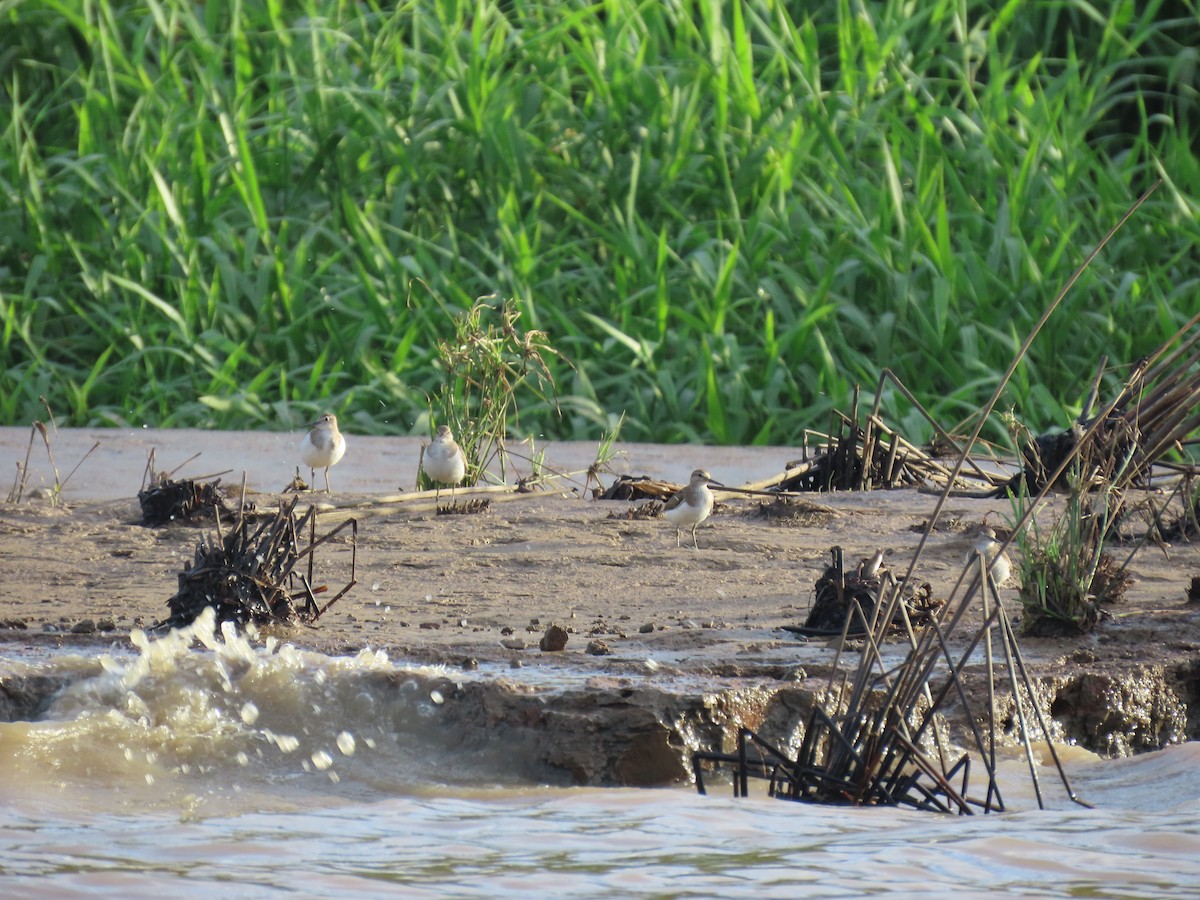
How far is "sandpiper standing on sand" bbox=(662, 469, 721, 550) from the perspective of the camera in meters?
4.91

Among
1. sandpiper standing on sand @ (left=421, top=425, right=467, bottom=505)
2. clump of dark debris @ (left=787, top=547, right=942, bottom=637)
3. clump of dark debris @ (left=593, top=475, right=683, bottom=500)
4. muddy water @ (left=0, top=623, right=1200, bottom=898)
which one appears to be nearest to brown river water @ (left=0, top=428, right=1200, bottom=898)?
muddy water @ (left=0, top=623, right=1200, bottom=898)

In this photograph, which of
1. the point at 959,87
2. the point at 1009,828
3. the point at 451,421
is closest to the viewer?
the point at 1009,828

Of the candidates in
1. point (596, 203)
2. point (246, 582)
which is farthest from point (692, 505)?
point (596, 203)

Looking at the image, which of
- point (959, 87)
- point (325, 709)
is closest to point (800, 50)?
point (959, 87)

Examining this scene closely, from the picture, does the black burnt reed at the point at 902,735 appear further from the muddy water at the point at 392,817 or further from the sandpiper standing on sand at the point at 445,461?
the sandpiper standing on sand at the point at 445,461

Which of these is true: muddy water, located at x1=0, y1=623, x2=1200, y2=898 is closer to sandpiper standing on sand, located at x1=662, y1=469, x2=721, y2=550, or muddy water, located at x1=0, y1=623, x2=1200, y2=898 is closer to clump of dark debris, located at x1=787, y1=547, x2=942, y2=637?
clump of dark debris, located at x1=787, y1=547, x2=942, y2=637

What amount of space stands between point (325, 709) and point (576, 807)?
0.59m

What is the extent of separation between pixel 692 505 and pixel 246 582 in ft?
4.97

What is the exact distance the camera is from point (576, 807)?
3.06 metres

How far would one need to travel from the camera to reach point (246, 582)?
153 inches

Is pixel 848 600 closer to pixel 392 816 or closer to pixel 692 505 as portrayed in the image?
pixel 692 505

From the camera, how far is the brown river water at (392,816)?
106 inches

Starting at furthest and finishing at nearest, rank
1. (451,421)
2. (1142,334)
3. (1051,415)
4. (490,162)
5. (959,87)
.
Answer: (959,87) → (490,162) → (1142,334) → (1051,415) → (451,421)

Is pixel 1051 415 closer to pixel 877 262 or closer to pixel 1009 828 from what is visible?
pixel 877 262
